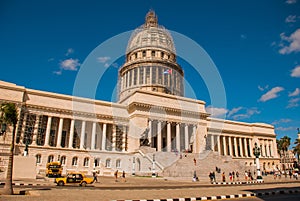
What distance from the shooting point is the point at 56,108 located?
47.2 meters

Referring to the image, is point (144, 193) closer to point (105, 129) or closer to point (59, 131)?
point (59, 131)

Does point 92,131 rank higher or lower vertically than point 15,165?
higher

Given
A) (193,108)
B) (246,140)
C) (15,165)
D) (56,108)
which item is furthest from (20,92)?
(246,140)

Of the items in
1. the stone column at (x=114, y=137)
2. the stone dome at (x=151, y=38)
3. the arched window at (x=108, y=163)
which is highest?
the stone dome at (x=151, y=38)

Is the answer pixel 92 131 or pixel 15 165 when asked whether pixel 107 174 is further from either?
pixel 15 165

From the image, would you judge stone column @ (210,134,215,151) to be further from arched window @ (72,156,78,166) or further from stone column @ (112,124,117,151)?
arched window @ (72,156,78,166)

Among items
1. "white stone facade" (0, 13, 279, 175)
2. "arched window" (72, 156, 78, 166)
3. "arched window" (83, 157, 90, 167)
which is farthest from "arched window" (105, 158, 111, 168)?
"arched window" (72, 156, 78, 166)

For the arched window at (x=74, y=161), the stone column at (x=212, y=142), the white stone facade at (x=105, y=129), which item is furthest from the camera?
the stone column at (x=212, y=142)

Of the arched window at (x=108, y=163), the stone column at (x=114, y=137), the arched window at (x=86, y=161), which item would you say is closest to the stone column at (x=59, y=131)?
the arched window at (x=86, y=161)

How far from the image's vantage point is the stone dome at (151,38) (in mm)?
77375

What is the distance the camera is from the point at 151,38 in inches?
3081

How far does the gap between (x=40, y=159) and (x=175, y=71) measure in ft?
157

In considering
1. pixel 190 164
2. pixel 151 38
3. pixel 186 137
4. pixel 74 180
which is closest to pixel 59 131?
pixel 190 164

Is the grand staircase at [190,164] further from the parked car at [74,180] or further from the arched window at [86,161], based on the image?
the parked car at [74,180]
